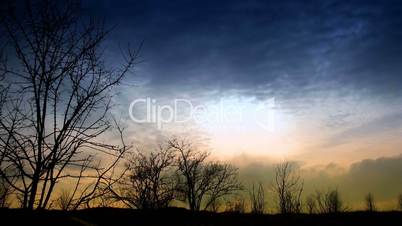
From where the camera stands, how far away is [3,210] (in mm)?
5344

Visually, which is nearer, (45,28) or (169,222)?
(169,222)

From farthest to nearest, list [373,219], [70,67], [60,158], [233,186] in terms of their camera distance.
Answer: [233,186]
[373,219]
[70,67]
[60,158]

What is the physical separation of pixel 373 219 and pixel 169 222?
4.73 metres

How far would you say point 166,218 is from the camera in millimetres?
6715

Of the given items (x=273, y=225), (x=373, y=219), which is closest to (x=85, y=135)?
(x=273, y=225)

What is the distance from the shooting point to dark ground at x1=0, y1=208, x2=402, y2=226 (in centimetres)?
495

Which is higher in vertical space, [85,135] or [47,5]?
[47,5]

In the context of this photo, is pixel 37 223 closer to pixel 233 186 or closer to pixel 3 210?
pixel 3 210

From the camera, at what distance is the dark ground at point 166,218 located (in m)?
4.95

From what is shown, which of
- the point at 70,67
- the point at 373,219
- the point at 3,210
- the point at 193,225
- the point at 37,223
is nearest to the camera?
the point at 37,223

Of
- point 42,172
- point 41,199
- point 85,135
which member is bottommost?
point 41,199

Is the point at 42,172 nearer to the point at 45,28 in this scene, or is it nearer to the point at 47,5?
the point at 45,28

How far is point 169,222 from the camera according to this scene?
640 cm

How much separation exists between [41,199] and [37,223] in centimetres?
210
